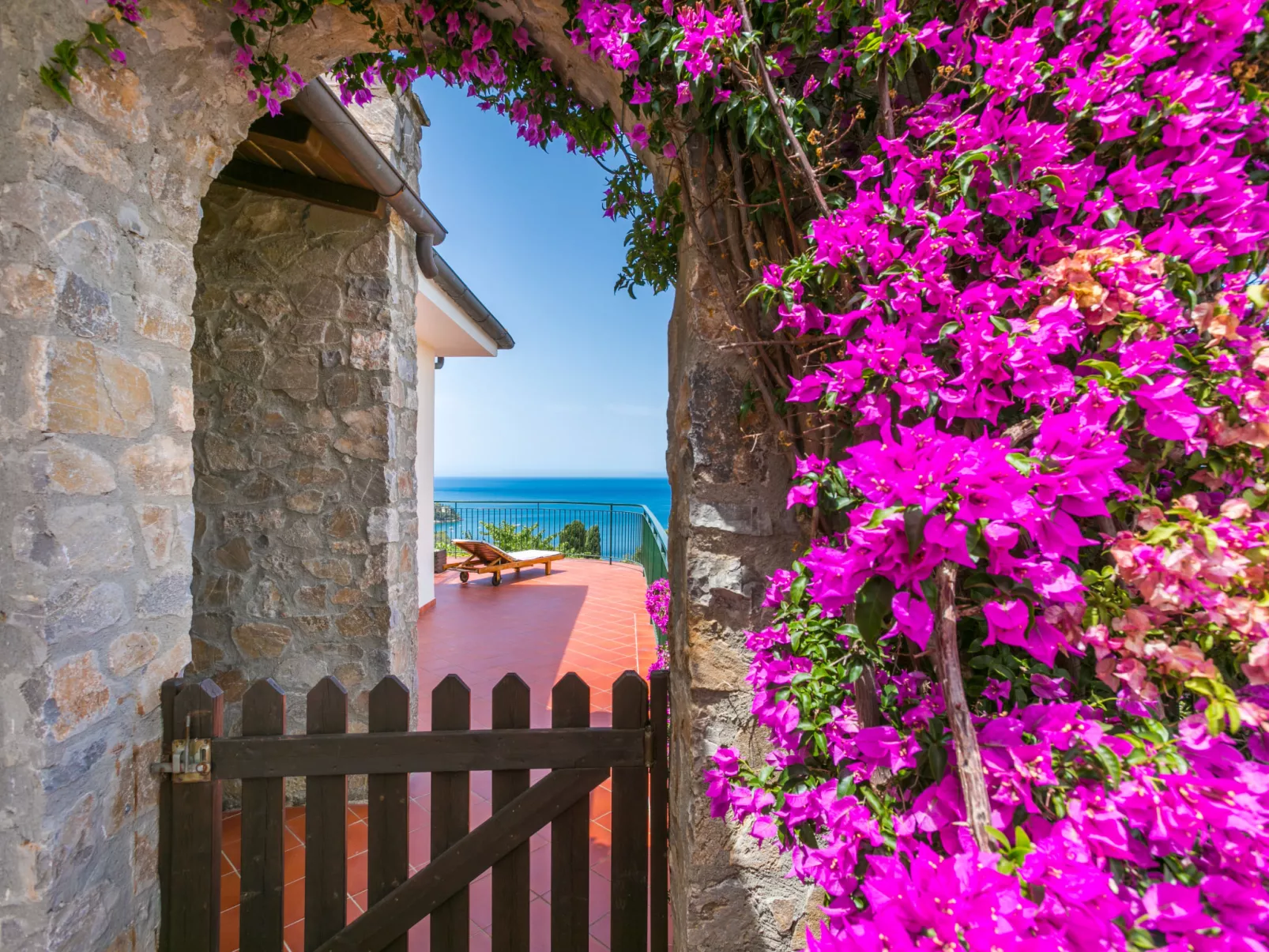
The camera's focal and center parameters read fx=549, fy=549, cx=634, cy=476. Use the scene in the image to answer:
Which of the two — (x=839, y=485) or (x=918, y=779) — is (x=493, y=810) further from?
(x=839, y=485)

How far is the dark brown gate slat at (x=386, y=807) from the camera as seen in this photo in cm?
133

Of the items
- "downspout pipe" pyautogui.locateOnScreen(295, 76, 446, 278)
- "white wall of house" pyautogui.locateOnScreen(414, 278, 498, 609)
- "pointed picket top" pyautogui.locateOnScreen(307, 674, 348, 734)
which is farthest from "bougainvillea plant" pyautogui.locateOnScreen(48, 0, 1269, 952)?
"white wall of house" pyautogui.locateOnScreen(414, 278, 498, 609)

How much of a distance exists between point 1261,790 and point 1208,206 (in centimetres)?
69

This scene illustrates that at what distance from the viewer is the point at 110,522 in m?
1.21

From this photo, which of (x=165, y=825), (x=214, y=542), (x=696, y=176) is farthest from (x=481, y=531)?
(x=696, y=176)

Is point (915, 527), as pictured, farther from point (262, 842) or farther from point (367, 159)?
point (367, 159)

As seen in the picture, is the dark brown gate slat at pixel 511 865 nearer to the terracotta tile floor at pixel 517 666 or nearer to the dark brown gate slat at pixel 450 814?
the dark brown gate slat at pixel 450 814

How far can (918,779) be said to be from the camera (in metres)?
0.75

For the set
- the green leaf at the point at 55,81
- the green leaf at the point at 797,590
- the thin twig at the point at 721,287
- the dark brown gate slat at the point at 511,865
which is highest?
the green leaf at the point at 55,81

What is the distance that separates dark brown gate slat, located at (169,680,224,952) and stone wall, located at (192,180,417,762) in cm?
101

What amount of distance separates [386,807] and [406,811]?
0.05 metres

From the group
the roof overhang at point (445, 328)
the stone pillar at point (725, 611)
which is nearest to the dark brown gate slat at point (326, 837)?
the stone pillar at point (725, 611)

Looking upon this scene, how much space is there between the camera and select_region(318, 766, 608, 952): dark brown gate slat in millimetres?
1312

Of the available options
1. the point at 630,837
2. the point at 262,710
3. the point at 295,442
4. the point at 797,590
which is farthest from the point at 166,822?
the point at 797,590
